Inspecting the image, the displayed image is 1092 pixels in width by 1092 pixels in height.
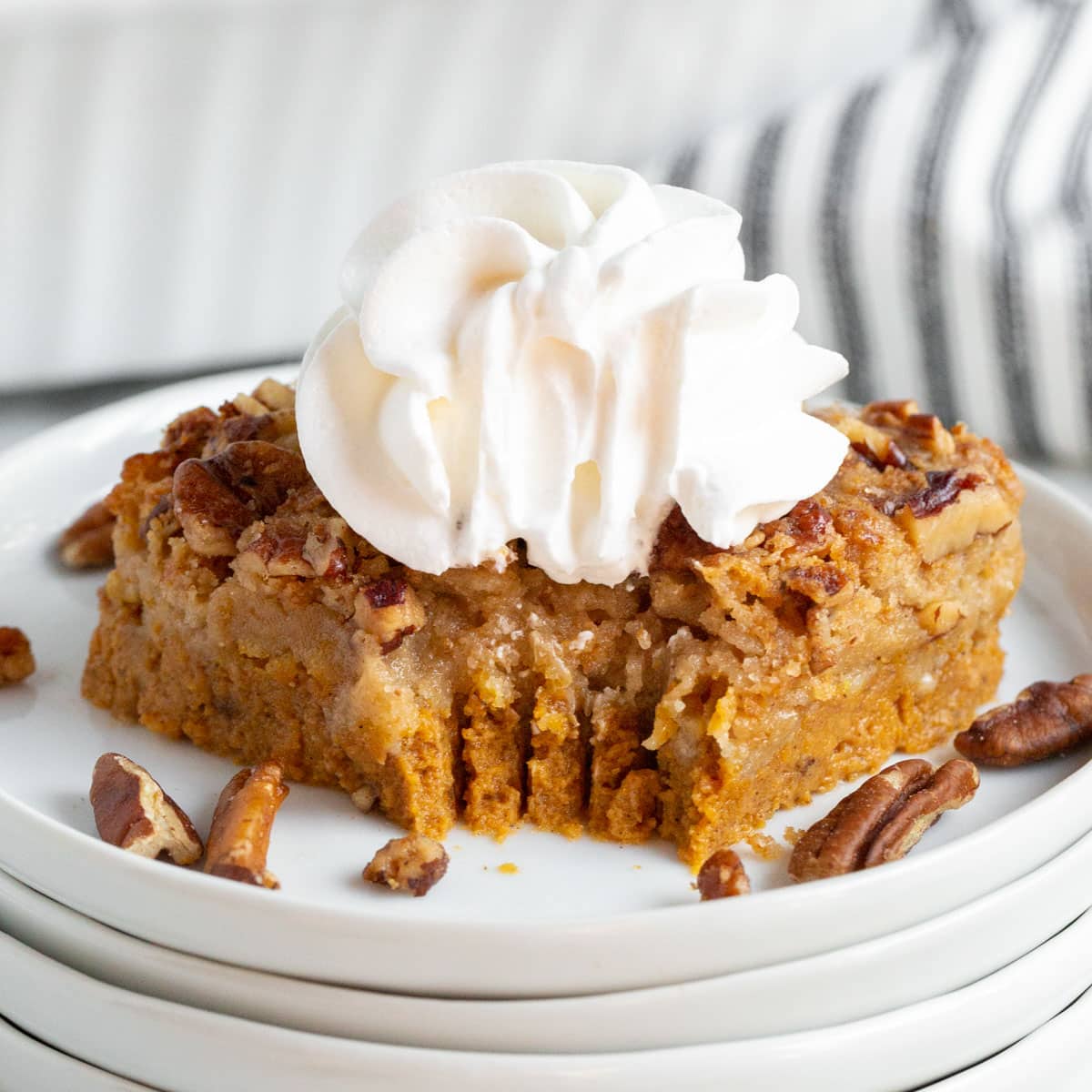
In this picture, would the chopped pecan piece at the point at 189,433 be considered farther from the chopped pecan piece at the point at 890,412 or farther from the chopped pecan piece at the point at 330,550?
the chopped pecan piece at the point at 890,412

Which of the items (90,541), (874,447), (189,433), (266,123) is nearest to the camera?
(874,447)

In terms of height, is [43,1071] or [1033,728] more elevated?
[1033,728]

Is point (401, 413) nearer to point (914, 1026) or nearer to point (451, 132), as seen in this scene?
point (914, 1026)

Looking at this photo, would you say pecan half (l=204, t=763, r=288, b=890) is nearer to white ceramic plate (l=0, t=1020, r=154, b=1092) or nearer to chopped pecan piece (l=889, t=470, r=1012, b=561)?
white ceramic plate (l=0, t=1020, r=154, b=1092)

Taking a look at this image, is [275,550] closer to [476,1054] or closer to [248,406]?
[248,406]

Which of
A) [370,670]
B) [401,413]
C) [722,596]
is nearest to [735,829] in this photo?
[722,596]

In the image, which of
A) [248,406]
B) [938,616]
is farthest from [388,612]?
[938,616]

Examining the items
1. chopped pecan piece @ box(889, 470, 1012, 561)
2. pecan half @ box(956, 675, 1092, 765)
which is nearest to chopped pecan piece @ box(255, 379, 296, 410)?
chopped pecan piece @ box(889, 470, 1012, 561)
